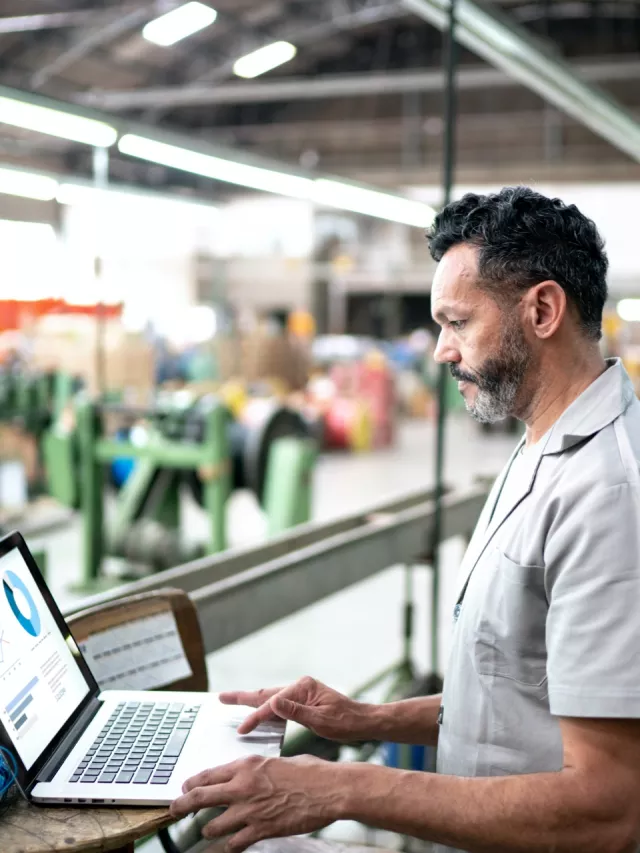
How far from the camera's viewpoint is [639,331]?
54.0 feet

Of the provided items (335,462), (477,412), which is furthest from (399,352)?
(477,412)

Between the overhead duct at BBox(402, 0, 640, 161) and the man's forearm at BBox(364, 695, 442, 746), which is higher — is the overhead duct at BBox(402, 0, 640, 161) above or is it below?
above

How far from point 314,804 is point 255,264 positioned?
18831mm

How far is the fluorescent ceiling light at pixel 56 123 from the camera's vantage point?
97.8 inches

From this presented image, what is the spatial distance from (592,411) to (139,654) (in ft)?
2.95

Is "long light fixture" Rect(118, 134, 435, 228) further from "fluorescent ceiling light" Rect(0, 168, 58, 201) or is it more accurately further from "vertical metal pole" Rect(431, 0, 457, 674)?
"fluorescent ceiling light" Rect(0, 168, 58, 201)

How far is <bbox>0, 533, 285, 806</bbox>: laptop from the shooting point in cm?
122

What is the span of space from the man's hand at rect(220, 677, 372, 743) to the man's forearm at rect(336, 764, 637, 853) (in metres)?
0.25

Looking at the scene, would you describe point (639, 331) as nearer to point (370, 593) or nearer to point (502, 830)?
point (370, 593)

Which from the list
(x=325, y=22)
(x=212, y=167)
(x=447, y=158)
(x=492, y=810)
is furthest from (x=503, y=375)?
(x=325, y=22)

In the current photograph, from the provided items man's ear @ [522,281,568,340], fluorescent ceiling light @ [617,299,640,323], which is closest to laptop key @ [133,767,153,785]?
man's ear @ [522,281,568,340]

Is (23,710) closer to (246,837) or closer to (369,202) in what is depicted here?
(246,837)

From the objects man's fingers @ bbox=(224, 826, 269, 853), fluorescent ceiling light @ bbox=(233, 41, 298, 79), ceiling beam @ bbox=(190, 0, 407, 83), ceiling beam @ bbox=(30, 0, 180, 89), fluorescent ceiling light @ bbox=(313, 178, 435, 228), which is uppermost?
ceiling beam @ bbox=(190, 0, 407, 83)

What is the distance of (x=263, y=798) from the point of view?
3.95 ft
